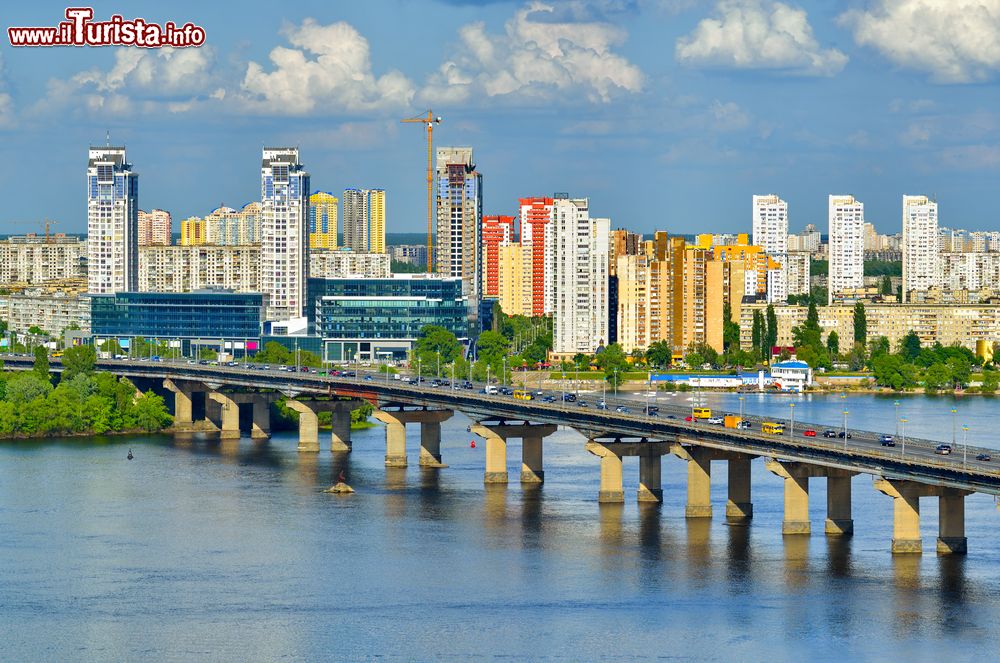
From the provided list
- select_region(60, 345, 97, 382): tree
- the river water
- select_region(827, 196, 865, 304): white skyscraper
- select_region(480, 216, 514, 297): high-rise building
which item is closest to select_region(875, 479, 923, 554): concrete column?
the river water

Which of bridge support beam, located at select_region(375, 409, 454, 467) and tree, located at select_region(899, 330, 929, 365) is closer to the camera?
bridge support beam, located at select_region(375, 409, 454, 467)

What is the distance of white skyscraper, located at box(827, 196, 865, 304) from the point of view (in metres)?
153

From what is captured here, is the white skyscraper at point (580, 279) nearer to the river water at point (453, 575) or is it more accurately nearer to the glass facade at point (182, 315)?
the glass facade at point (182, 315)

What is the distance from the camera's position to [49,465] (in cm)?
5806

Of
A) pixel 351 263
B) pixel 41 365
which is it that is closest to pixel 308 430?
pixel 41 365

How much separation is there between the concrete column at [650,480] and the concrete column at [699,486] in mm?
2297

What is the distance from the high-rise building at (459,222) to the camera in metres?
117

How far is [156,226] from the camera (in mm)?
190875

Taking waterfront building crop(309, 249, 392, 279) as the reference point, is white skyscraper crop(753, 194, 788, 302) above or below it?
above

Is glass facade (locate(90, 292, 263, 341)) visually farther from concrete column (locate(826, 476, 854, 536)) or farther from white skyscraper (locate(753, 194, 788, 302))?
white skyscraper (locate(753, 194, 788, 302))

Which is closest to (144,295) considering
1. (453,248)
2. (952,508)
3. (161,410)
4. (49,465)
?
(453,248)

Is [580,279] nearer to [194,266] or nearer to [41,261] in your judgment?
[194,266]

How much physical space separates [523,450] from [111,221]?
57.5m

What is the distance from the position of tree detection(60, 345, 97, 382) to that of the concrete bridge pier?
37886 millimetres
